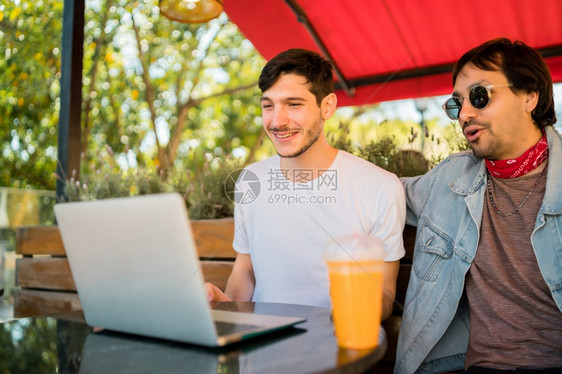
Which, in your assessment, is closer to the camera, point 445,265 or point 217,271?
point 445,265

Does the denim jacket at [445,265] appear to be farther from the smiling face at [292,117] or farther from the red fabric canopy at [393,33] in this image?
the red fabric canopy at [393,33]

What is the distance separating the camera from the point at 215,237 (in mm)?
2219

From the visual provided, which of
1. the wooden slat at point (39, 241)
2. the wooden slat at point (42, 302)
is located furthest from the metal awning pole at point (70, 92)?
the wooden slat at point (42, 302)

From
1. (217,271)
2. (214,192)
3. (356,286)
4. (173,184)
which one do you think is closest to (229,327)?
(356,286)

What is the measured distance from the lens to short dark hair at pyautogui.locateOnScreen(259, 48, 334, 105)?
5.53 ft

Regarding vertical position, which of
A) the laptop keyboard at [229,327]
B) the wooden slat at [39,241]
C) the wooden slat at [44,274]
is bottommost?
the wooden slat at [44,274]

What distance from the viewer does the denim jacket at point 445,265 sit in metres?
1.40

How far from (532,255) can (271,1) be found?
2468 millimetres

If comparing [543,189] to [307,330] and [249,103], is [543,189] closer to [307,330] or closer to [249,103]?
[307,330]

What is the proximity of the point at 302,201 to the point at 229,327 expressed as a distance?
720 mm

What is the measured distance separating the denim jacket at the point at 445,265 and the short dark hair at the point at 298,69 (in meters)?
0.50

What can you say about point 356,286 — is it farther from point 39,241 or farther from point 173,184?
point 39,241

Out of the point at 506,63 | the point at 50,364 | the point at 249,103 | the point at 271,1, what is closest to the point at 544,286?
the point at 506,63

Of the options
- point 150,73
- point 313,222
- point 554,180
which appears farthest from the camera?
point 150,73
